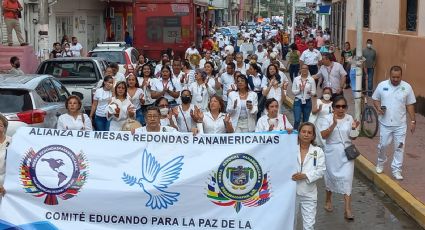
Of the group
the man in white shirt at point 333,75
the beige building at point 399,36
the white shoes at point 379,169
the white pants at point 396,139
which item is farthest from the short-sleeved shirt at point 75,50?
the white pants at point 396,139

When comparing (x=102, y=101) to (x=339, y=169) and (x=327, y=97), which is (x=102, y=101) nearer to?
(x=327, y=97)

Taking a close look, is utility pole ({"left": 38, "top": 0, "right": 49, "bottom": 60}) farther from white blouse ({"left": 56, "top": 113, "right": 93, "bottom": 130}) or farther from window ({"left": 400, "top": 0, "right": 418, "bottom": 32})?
white blouse ({"left": 56, "top": 113, "right": 93, "bottom": 130})

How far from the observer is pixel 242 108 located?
1055cm

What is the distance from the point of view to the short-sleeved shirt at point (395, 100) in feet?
34.1

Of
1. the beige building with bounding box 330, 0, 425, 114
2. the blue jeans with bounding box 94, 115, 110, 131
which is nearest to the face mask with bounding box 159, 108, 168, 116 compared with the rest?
the blue jeans with bounding box 94, 115, 110, 131

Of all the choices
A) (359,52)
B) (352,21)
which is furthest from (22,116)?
(352,21)

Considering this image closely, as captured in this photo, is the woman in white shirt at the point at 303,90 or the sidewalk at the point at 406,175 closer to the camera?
the sidewalk at the point at 406,175

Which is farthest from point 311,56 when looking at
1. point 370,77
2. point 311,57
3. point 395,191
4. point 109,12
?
point 109,12

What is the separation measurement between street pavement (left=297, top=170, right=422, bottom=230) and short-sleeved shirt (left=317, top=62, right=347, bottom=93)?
473 centimetres

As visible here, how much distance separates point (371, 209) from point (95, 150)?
413cm

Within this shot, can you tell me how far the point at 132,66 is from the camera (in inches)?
752

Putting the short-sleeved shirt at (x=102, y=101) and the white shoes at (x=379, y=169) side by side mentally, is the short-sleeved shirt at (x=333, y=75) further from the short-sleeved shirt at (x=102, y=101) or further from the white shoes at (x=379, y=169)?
the short-sleeved shirt at (x=102, y=101)

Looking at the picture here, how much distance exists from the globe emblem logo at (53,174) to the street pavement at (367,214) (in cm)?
291

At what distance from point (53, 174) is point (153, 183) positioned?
976 mm
